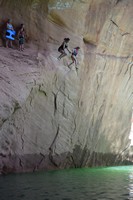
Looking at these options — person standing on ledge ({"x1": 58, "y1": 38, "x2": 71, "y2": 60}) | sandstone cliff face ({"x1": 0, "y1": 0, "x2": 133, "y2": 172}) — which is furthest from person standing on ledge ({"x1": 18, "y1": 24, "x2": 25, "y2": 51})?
person standing on ledge ({"x1": 58, "y1": 38, "x2": 71, "y2": 60})

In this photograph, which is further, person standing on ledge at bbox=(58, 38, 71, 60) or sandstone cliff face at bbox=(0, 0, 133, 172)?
person standing on ledge at bbox=(58, 38, 71, 60)

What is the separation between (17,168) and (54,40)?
5907 millimetres

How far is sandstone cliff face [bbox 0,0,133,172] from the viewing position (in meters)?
11.1

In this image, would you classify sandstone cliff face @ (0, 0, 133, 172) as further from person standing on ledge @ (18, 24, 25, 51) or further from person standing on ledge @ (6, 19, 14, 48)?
person standing on ledge @ (6, 19, 14, 48)

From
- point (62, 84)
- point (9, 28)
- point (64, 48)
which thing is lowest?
point (62, 84)

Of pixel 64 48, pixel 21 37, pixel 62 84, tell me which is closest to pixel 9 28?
pixel 21 37

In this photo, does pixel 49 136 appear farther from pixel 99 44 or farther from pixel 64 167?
pixel 99 44

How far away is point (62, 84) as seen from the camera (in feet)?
42.9

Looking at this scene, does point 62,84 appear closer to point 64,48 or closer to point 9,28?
point 64,48

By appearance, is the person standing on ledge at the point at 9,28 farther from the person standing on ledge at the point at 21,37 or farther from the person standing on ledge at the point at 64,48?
the person standing on ledge at the point at 64,48

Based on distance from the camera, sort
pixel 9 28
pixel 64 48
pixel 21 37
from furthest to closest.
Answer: pixel 64 48 → pixel 21 37 → pixel 9 28

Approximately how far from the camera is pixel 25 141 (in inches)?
456

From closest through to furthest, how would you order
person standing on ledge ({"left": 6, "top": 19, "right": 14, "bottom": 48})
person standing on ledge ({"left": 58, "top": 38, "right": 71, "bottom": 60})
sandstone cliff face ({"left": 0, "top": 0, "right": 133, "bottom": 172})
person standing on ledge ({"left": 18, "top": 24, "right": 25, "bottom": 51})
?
sandstone cliff face ({"left": 0, "top": 0, "right": 133, "bottom": 172}), person standing on ledge ({"left": 6, "top": 19, "right": 14, "bottom": 48}), person standing on ledge ({"left": 18, "top": 24, "right": 25, "bottom": 51}), person standing on ledge ({"left": 58, "top": 38, "right": 71, "bottom": 60})

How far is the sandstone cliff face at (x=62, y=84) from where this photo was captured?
11125 millimetres
